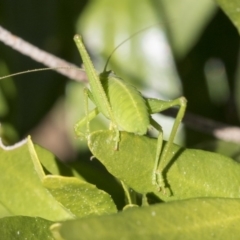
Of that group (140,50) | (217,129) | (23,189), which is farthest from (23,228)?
(140,50)

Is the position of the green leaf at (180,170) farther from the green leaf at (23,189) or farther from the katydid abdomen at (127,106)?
the green leaf at (23,189)

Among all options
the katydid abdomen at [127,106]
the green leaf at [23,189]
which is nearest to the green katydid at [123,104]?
the katydid abdomen at [127,106]

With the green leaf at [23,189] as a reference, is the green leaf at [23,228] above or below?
above

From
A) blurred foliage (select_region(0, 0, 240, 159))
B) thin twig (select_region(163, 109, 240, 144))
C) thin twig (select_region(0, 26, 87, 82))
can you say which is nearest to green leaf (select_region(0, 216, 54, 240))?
thin twig (select_region(0, 26, 87, 82))

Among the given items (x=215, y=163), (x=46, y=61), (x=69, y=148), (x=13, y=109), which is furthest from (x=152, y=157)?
(x=69, y=148)

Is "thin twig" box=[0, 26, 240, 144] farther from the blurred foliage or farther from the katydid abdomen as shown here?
the blurred foliage

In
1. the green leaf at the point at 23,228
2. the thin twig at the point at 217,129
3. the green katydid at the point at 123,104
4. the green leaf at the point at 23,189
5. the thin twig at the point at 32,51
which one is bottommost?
the thin twig at the point at 217,129

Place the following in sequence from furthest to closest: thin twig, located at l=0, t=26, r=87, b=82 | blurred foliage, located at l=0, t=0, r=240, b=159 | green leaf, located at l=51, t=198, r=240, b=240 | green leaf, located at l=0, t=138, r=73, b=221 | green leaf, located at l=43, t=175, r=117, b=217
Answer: blurred foliage, located at l=0, t=0, r=240, b=159 → thin twig, located at l=0, t=26, r=87, b=82 → green leaf, located at l=0, t=138, r=73, b=221 → green leaf, located at l=43, t=175, r=117, b=217 → green leaf, located at l=51, t=198, r=240, b=240
